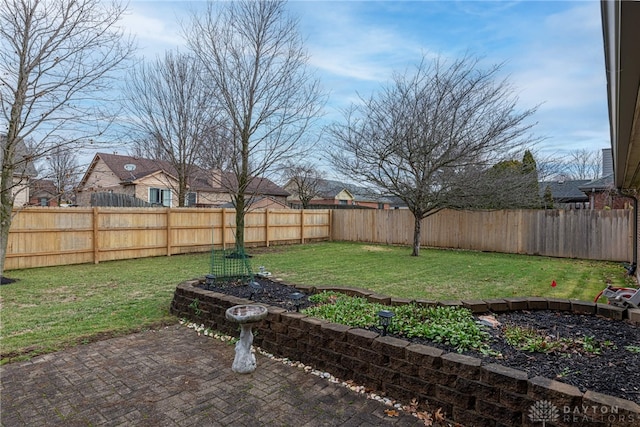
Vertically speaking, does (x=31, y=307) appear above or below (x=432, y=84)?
below

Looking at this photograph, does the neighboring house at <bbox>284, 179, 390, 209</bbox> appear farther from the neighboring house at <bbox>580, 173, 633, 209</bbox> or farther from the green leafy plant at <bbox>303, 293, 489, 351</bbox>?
the green leafy plant at <bbox>303, 293, 489, 351</bbox>

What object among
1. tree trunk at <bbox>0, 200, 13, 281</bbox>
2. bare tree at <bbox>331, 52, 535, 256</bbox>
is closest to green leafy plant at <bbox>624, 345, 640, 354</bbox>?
bare tree at <bbox>331, 52, 535, 256</bbox>

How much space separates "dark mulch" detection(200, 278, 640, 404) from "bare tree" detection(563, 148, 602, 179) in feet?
82.9

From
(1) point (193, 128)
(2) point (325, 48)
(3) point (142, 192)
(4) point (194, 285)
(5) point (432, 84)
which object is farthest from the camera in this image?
(3) point (142, 192)

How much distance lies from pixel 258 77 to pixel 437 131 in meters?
5.54

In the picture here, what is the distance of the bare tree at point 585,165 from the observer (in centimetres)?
2455

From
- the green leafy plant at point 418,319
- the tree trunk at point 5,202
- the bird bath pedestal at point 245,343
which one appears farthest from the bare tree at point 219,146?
the bird bath pedestal at point 245,343

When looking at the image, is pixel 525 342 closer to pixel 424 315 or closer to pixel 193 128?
pixel 424 315

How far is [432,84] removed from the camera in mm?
10531

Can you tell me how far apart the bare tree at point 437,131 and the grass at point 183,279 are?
7.66ft

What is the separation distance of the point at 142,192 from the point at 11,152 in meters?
14.8

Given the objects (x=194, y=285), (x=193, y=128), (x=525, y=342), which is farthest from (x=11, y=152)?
(x=525, y=342)

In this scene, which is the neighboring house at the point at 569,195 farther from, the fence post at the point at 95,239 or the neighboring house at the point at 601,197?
the fence post at the point at 95,239

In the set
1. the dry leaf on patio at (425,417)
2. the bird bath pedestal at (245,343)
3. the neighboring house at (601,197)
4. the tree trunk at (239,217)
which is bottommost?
the dry leaf on patio at (425,417)
